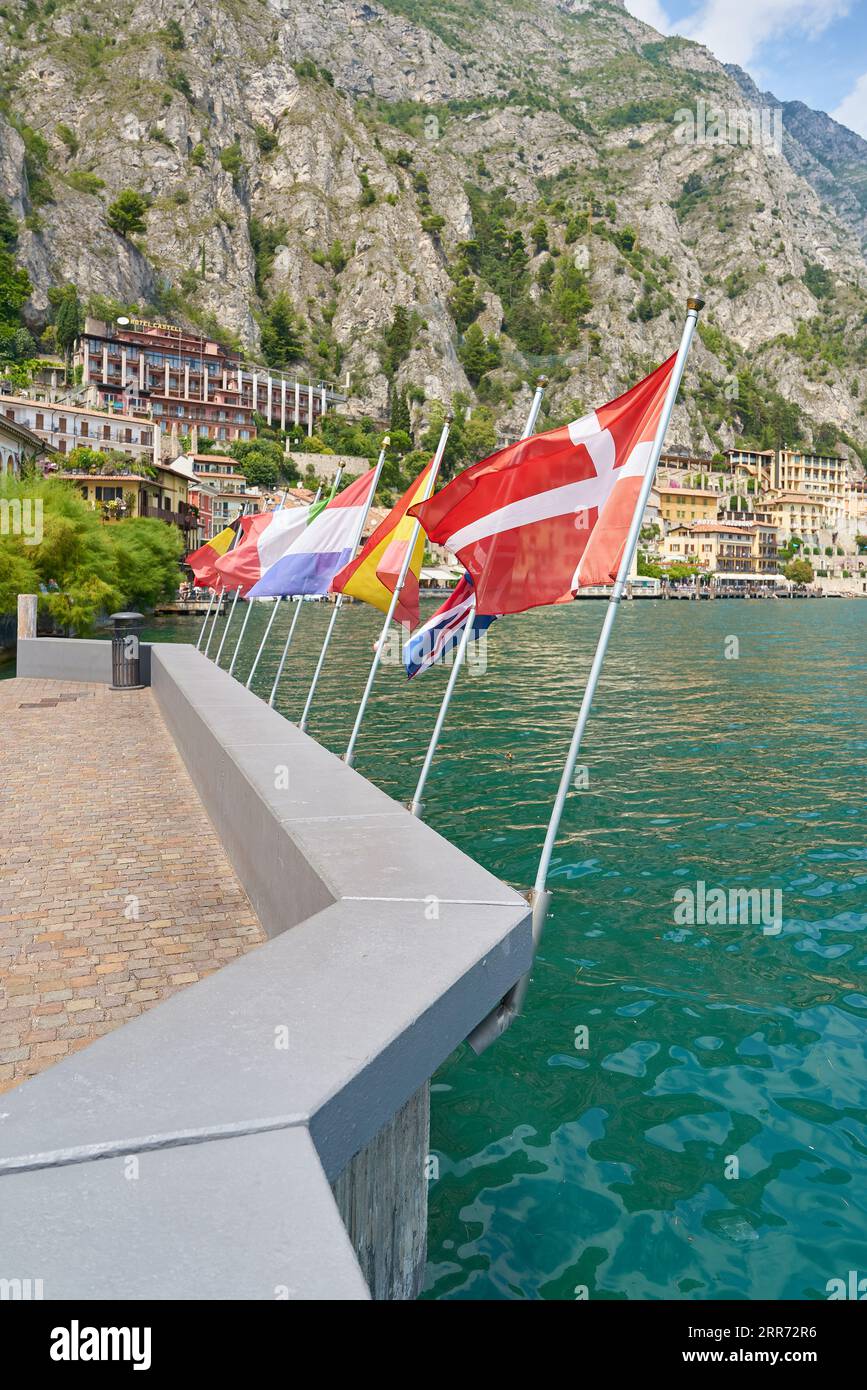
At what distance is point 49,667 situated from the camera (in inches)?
853

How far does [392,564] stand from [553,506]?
398 cm

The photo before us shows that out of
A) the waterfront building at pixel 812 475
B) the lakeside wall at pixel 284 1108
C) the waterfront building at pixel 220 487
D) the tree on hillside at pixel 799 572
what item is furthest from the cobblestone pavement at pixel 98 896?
the waterfront building at pixel 812 475

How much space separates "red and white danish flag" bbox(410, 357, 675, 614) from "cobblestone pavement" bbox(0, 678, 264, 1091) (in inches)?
129

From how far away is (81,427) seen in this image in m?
90.9

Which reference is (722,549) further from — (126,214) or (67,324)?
(126,214)

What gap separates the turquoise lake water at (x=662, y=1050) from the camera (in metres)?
4.44

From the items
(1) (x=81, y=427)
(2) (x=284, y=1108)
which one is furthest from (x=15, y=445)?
(2) (x=284, y=1108)

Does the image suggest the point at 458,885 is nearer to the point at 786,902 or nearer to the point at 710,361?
the point at 786,902

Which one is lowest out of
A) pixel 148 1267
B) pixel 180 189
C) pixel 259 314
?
pixel 148 1267

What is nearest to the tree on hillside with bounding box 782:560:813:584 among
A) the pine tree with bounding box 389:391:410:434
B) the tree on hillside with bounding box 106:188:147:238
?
the pine tree with bounding box 389:391:410:434

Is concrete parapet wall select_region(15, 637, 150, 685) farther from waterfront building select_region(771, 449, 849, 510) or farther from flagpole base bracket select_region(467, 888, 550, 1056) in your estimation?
waterfront building select_region(771, 449, 849, 510)

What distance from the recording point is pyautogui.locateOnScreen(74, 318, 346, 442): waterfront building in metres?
114

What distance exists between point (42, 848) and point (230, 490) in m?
107

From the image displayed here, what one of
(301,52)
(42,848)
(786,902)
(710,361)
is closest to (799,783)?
(786,902)
